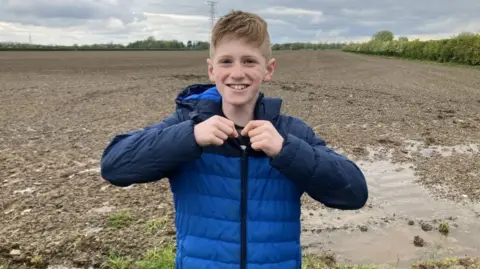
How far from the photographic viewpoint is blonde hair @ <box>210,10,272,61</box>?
2.37 meters

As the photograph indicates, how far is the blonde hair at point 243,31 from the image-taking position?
2.37 meters

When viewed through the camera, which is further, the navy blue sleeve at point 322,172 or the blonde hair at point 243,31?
the blonde hair at point 243,31

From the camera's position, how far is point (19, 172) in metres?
7.23

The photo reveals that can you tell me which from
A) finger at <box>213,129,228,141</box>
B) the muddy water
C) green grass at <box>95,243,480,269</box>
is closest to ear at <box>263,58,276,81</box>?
finger at <box>213,129,228,141</box>

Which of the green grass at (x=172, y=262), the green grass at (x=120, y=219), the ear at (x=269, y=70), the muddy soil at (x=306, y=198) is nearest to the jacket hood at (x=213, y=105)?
the ear at (x=269, y=70)

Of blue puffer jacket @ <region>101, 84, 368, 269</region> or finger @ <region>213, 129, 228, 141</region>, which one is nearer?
finger @ <region>213, 129, 228, 141</region>

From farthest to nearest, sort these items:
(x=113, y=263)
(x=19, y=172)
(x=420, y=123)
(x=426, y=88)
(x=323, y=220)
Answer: (x=426, y=88) < (x=420, y=123) < (x=19, y=172) < (x=323, y=220) < (x=113, y=263)

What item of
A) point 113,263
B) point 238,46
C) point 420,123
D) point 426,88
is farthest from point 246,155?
point 426,88

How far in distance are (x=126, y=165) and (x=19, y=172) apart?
224 inches

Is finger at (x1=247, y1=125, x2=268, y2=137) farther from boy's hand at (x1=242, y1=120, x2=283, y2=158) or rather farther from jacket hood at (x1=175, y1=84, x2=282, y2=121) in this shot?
jacket hood at (x1=175, y1=84, x2=282, y2=121)

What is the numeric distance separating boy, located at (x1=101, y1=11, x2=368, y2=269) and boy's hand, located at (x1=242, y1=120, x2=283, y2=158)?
0.30ft

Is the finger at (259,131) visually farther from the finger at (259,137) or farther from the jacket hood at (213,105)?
the jacket hood at (213,105)

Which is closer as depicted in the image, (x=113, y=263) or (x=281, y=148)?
(x=281, y=148)

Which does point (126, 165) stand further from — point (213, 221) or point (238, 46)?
point (238, 46)
